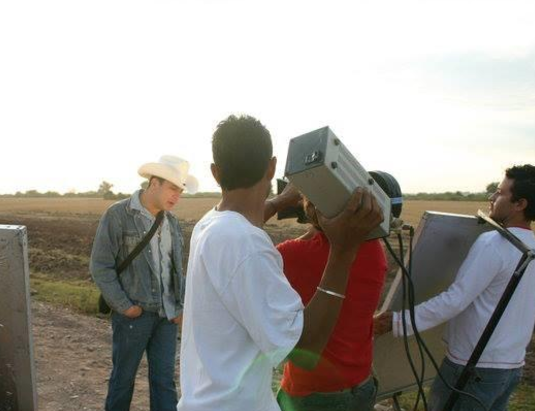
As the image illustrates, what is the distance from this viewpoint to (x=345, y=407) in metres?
2.35

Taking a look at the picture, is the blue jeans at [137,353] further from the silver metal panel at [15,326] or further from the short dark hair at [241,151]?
the short dark hair at [241,151]

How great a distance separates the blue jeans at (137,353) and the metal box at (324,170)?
257 centimetres

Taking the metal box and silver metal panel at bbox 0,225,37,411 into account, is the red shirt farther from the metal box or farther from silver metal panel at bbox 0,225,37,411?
silver metal panel at bbox 0,225,37,411

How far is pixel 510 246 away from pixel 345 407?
1.22 metres

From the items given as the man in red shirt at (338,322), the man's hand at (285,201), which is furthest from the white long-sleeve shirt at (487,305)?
the man's hand at (285,201)

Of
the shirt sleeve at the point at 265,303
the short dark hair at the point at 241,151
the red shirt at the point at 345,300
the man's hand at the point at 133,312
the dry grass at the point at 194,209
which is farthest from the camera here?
the dry grass at the point at 194,209

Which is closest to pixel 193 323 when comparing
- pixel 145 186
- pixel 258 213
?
A: pixel 258 213

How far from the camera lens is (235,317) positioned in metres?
1.60

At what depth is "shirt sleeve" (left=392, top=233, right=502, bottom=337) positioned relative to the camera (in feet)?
9.32

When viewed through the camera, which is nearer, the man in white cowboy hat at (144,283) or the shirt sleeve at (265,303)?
the shirt sleeve at (265,303)

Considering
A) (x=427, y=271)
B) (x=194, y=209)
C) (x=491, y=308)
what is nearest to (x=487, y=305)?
(x=491, y=308)

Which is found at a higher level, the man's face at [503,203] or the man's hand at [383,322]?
the man's face at [503,203]

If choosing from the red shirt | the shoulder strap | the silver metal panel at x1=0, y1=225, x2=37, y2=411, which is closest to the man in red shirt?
the red shirt

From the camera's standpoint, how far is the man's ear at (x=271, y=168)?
5.72 feet
